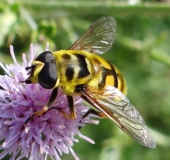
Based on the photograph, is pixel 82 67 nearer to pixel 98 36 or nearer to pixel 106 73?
pixel 106 73

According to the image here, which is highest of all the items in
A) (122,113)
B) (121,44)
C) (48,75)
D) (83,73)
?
(48,75)

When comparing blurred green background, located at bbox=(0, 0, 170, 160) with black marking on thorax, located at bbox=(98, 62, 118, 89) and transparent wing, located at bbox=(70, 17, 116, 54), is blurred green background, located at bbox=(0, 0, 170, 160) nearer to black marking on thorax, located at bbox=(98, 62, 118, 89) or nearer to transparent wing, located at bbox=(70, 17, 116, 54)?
transparent wing, located at bbox=(70, 17, 116, 54)

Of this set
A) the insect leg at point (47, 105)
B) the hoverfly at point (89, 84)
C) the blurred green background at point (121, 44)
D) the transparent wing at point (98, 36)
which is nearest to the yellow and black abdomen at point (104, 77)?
the hoverfly at point (89, 84)

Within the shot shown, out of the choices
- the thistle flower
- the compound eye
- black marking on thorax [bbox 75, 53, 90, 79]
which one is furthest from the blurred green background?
the compound eye

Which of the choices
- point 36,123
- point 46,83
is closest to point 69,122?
point 36,123

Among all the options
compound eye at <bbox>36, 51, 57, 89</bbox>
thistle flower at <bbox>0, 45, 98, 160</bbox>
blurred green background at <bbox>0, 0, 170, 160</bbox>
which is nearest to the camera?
compound eye at <bbox>36, 51, 57, 89</bbox>

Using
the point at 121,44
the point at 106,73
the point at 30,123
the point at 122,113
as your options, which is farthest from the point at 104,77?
the point at 121,44

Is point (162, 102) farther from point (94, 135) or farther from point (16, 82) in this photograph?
point (16, 82)

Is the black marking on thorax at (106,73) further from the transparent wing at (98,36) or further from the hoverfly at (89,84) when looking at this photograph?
the transparent wing at (98,36)
